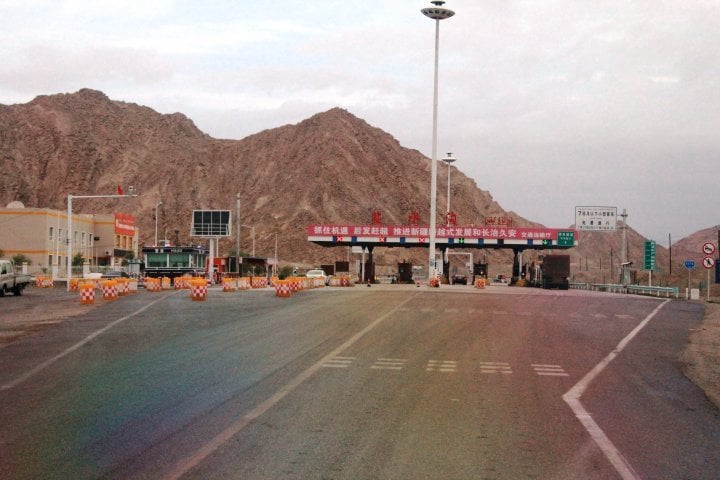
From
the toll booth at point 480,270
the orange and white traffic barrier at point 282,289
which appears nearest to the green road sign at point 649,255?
the toll booth at point 480,270

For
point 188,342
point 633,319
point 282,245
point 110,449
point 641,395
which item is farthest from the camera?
point 282,245

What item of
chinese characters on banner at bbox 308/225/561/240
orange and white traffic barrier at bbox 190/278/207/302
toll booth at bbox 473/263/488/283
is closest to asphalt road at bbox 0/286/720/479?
orange and white traffic barrier at bbox 190/278/207/302

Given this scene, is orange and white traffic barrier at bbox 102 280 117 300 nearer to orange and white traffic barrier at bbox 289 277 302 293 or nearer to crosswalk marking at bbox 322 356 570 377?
orange and white traffic barrier at bbox 289 277 302 293

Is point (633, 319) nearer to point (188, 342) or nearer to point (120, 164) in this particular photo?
point (188, 342)

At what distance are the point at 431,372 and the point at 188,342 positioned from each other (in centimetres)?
677

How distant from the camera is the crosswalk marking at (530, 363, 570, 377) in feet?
45.3

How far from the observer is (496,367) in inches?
573

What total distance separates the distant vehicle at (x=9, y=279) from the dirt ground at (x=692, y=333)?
595cm

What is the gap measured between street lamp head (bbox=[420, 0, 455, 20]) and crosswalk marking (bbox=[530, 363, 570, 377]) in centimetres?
5065

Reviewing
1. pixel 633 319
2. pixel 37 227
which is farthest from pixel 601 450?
pixel 37 227

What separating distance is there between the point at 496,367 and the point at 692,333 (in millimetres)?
11648

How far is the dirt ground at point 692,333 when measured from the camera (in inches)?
564

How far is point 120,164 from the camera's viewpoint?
181 metres

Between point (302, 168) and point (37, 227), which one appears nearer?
point (37, 227)
